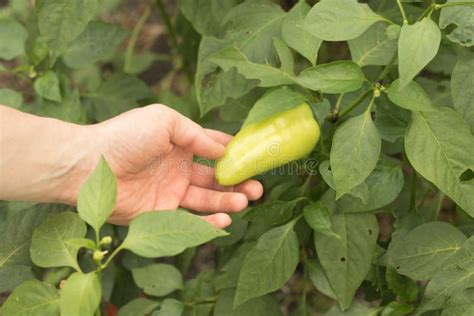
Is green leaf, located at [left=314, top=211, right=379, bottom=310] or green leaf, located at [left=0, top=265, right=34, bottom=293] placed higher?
green leaf, located at [left=0, top=265, right=34, bottom=293]

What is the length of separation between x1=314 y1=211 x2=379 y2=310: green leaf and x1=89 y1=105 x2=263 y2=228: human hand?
0.20 m

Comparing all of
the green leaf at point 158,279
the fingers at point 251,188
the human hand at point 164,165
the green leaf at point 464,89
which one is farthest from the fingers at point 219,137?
the green leaf at point 464,89

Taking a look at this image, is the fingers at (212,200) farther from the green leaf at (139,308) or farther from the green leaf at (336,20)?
the green leaf at (336,20)

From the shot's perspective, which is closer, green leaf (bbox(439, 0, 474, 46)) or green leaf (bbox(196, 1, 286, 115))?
green leaf (bbox(439, 0, 474, 46))

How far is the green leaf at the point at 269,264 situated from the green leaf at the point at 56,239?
37 centimetres

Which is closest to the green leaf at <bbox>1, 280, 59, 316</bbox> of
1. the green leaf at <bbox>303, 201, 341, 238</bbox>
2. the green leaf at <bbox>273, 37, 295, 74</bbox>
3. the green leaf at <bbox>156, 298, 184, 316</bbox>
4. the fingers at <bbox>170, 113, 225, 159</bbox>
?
the green leaf at <bbox>156, 298, 184, 316</bbox>

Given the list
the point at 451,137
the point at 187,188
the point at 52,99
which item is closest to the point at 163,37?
the point at 52,99

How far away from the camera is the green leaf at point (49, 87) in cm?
164

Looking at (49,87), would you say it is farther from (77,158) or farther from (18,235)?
(18,235)

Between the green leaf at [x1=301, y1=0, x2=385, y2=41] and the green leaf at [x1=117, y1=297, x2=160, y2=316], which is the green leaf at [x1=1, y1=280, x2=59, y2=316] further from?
the green leaf at [x1=301, y1=0, x2=385, y2=41]

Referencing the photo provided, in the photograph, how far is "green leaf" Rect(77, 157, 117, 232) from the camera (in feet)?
3.48

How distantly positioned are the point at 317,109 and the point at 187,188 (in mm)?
432

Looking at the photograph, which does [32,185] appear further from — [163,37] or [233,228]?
[163,37]

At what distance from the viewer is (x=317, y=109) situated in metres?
1.30
